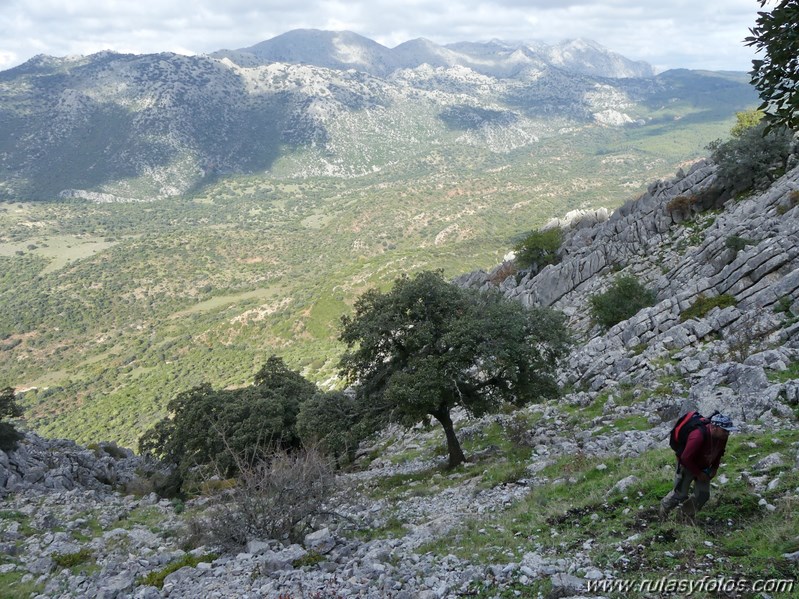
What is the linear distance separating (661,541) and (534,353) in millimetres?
10821

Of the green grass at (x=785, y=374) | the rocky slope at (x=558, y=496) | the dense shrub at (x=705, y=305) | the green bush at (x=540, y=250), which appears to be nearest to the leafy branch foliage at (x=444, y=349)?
the rocky slope at (x=558, y=496)

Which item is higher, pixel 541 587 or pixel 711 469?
pixel 711 469

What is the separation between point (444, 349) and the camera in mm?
18734

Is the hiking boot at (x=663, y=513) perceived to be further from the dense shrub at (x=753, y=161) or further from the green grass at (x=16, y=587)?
the dense shrub at (x=753, y=161)

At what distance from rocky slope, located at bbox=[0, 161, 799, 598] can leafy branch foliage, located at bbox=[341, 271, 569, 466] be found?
242 centimetres

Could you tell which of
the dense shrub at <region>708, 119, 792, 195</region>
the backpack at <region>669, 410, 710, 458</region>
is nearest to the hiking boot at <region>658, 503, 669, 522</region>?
the backpack at <region>669, 410, 710, 458</region>

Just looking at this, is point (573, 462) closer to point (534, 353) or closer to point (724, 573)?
point (534, 353)

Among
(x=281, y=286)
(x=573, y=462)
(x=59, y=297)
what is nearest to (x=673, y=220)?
(x=573, y=462)

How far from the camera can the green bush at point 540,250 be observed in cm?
5419

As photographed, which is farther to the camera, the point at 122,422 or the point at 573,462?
the point at 122,422

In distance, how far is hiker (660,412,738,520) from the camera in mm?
8281

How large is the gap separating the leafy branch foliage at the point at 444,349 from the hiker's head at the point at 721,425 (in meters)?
9.25

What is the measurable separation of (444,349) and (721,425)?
1109cm

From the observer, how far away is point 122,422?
85688 millimetres
